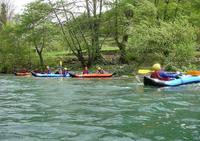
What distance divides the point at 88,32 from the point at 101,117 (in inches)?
1215

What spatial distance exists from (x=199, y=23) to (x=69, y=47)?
1301cm

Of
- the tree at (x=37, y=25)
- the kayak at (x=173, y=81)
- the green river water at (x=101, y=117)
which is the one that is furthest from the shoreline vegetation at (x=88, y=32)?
the green river water at (x=101, y=117)

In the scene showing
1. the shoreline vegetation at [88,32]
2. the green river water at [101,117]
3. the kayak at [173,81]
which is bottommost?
the green river water at [101,117]

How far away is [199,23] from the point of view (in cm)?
4203

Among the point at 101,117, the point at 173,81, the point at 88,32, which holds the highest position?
the point at 88,32

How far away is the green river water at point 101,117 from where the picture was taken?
Result: 10.1 m

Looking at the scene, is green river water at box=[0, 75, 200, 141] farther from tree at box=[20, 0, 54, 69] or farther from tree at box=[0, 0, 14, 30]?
tree at box=[0, 0, 14, 30]

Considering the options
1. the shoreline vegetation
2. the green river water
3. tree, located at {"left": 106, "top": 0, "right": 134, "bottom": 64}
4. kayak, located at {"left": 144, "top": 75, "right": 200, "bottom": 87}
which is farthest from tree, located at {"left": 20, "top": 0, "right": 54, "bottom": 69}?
the green river water

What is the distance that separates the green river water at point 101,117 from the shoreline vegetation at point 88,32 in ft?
60.3

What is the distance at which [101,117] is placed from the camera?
12625 mm

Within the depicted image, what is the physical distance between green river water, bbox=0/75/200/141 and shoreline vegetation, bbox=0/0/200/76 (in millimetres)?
18390

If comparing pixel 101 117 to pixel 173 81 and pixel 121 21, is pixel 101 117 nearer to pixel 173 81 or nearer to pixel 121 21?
pixel 173 81

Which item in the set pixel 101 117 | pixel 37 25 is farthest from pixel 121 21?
pixel 101 117

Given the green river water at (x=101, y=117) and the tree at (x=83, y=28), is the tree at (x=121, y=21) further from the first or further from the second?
the green river water at (x=101, y=117)
